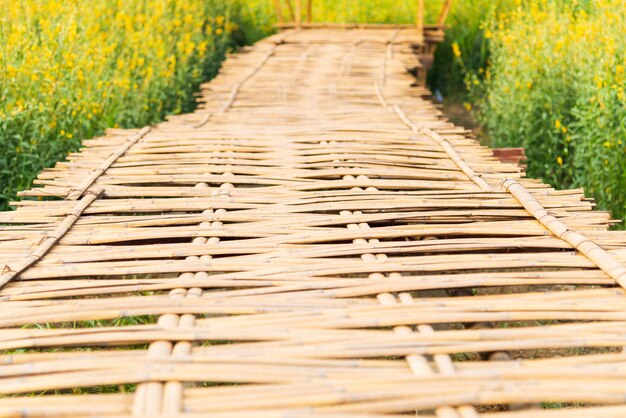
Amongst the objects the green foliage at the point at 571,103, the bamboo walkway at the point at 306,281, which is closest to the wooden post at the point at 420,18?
the green foliage at the point at 571,103

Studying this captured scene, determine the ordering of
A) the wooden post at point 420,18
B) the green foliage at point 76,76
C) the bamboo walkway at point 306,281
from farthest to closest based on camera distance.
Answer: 1. the wooden post at point 420,18
2. the green foliage at point 76,76
3. the bamboo walkway at point 306,281

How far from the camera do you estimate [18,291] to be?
6.24 ft

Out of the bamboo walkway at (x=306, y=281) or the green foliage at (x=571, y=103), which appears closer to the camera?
the bamboo walkway at (x=306, y=281)

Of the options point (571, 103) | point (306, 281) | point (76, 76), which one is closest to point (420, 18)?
point (571, 103)

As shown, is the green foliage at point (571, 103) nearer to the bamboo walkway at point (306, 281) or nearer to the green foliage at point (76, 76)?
the bamboo walkway at point (306, 281)

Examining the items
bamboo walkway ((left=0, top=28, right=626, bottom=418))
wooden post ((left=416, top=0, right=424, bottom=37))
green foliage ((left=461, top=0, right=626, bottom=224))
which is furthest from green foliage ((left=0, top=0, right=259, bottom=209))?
green foliage ((left=461, top=0, right=626, bottom=224))

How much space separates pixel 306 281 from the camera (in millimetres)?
1935

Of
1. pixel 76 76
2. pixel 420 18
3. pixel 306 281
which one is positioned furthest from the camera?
pixel 420 18

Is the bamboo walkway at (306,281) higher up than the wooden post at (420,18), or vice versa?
the wooden post at (420,18)

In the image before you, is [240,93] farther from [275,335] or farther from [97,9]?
[275,335]

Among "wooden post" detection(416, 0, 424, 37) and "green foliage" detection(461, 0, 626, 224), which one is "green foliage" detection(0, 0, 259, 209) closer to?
"wooden post" detection(416, 0, 424, 37)

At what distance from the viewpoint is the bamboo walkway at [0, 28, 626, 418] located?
142 cm

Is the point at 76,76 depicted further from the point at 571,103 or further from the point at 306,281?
the point at 306,281

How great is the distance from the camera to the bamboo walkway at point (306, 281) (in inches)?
55.9
